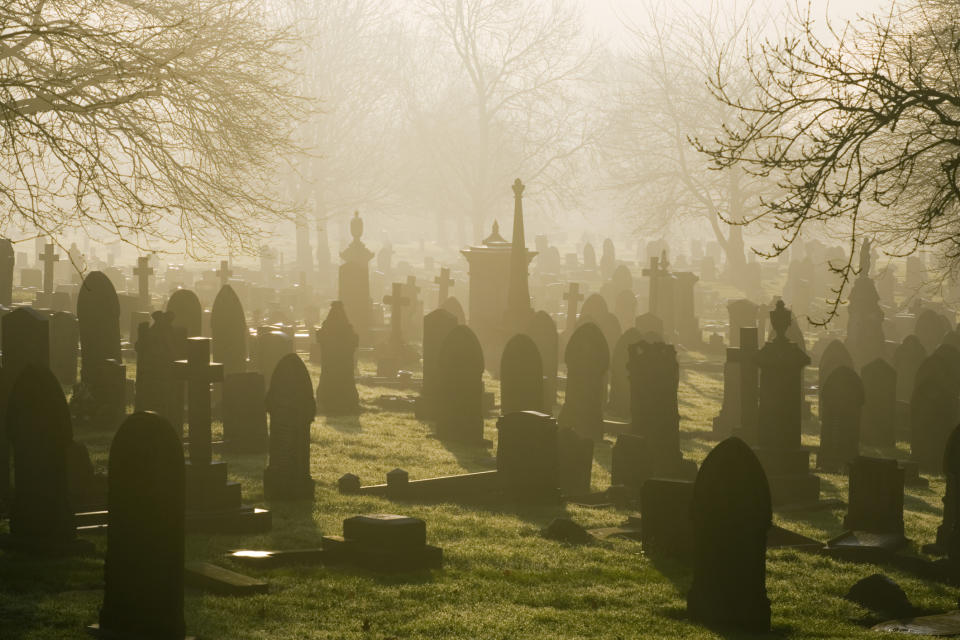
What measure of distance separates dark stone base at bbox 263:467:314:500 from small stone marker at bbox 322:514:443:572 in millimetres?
2383

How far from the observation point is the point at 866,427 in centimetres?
1584

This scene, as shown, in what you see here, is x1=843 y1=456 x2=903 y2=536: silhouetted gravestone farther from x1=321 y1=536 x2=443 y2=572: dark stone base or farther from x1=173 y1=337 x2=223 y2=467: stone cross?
x1=173 y1=337 x2=223 y2=467: stone cross

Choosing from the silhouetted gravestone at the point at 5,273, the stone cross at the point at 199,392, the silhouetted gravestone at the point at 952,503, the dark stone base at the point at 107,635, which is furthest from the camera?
the silhouetted gravestone at the point at 5,273

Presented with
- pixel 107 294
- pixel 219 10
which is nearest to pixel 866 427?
pixel 107 294

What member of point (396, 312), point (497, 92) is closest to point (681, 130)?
point (497, 92)

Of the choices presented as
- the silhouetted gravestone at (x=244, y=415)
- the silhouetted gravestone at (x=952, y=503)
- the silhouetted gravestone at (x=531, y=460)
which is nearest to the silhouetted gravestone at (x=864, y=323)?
the silhouetted gravestone at (x=531, y=460)

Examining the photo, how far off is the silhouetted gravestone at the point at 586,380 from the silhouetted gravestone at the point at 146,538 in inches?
357

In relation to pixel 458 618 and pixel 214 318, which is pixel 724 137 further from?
pixel 458 618

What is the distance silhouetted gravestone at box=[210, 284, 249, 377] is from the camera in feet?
56.7

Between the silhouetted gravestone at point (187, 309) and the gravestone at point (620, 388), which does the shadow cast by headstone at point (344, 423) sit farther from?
the gravestone at point (620, 388)

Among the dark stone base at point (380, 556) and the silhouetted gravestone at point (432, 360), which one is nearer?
the dark stone base at point (380, 556)

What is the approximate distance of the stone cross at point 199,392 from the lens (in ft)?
31.9

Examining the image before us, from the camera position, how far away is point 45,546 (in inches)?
323

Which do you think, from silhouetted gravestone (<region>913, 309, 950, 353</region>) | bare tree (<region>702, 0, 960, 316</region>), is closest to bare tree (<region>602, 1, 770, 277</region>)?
bare tree (<region>702, 0, 960, 316</region>)
